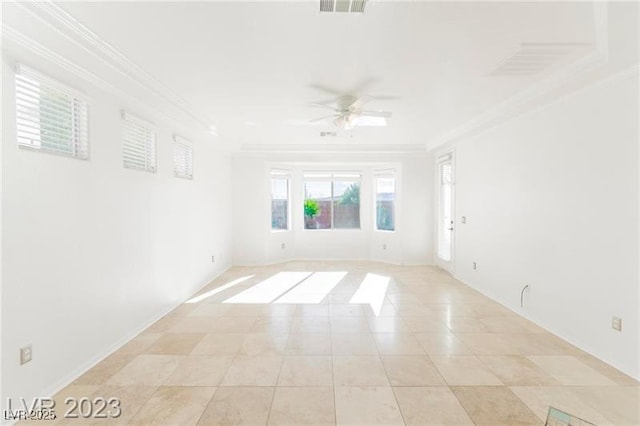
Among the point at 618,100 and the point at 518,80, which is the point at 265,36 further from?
the point at 618,100

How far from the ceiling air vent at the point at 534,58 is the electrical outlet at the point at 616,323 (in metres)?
2.20

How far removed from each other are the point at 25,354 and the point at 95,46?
217 cm

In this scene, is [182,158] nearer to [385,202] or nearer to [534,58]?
[534,58]

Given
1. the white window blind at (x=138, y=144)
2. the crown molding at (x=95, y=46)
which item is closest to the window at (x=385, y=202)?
the crown molding at (x=95, y=46)

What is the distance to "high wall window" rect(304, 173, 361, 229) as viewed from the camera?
730cm

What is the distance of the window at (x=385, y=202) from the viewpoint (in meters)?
6.96

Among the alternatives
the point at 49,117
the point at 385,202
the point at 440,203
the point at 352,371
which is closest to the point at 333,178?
the point at 385,202

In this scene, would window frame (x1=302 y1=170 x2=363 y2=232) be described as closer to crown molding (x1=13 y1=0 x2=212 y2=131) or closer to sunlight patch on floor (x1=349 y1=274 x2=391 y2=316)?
sunlight patch on floor (x1=349 y1=274 x2=391 y2=316)

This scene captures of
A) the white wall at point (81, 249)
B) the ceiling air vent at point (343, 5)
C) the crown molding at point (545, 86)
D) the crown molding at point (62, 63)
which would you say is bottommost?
the white wall at point (81, 249)

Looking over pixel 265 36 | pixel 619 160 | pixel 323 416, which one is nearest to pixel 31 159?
pixel 265 36

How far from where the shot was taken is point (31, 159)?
2041 mm

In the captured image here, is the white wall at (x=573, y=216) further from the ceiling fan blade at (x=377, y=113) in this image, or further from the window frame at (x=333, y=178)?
the window frame at (x=333, y=178)

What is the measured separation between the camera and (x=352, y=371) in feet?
8.16

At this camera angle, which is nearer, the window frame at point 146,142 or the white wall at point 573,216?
the white wall at point 573,216
